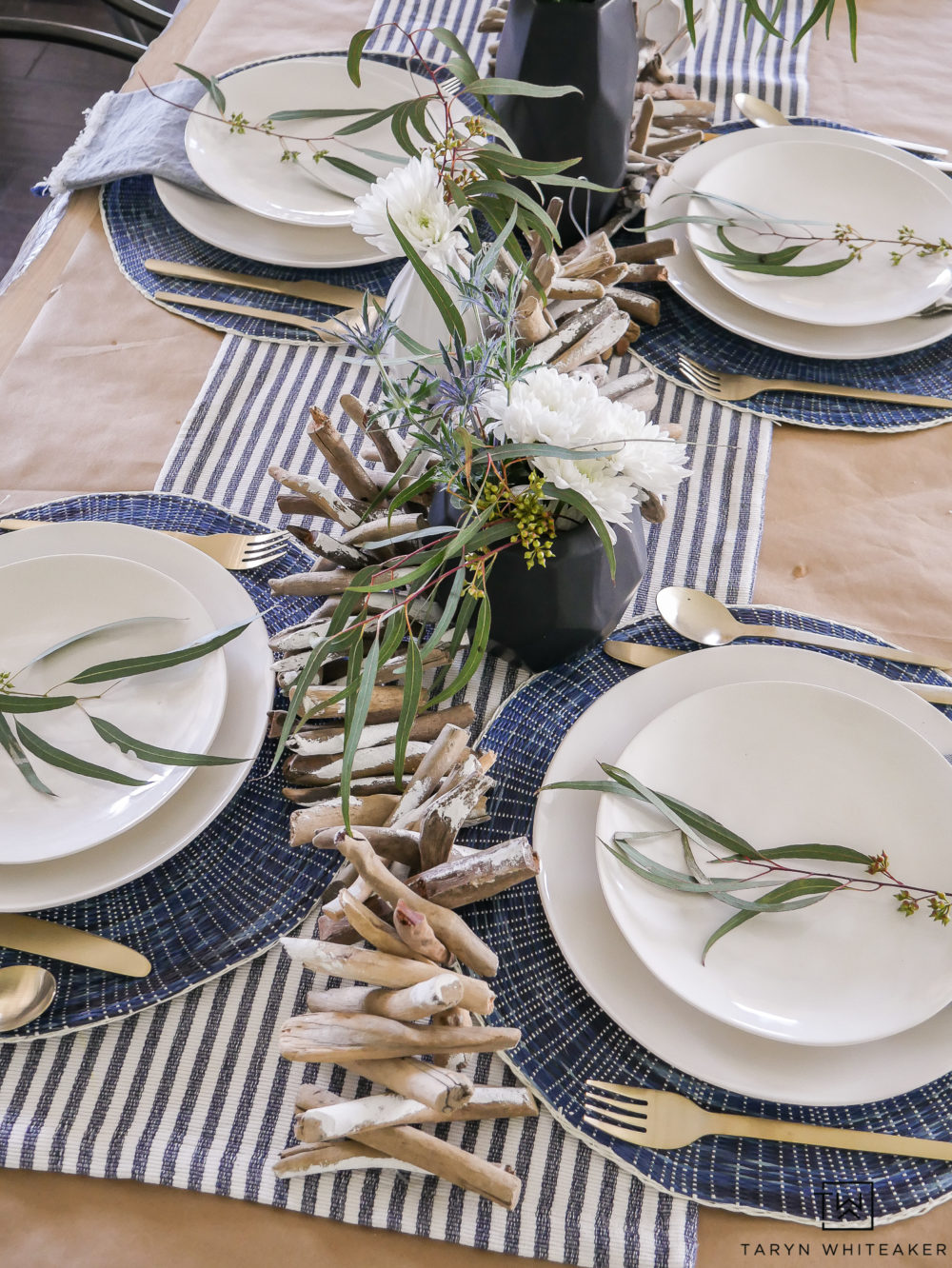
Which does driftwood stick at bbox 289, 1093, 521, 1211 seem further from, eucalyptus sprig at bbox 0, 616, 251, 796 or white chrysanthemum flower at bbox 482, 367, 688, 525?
white chrysanthemum flower at bbox 482, 367, 688, 525

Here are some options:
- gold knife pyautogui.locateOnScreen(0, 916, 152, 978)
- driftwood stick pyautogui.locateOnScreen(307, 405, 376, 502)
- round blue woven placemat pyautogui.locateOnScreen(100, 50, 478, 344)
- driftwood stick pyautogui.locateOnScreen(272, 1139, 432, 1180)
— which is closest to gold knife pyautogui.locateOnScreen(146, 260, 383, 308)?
round blue woven placemat pyautogui.locateOnScreen(100, 50, 478, 344)

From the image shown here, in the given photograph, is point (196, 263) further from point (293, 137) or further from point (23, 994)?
point (23, 994)

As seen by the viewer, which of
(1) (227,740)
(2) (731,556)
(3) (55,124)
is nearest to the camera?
(1) (227,740)

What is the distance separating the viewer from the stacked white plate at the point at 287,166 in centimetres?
102

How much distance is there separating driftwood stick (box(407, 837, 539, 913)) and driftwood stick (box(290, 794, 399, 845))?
62 mm

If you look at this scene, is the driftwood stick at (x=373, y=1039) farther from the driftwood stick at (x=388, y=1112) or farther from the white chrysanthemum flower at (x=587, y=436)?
the white chrysanthemum flower at (x=587, y=436)

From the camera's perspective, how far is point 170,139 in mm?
1076

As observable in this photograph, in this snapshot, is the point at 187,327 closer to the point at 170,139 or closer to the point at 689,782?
the point at 170,139

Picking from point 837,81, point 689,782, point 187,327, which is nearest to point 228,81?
point 187,327

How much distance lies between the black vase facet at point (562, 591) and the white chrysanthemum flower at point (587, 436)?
71mm

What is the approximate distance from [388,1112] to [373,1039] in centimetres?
5

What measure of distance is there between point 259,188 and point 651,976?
2.89 ft

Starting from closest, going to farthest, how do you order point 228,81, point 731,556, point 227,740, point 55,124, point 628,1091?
point 628,1091
point 227,740
point 731,556
point 228,81
point 55,124

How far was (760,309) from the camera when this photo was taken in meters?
0.96
